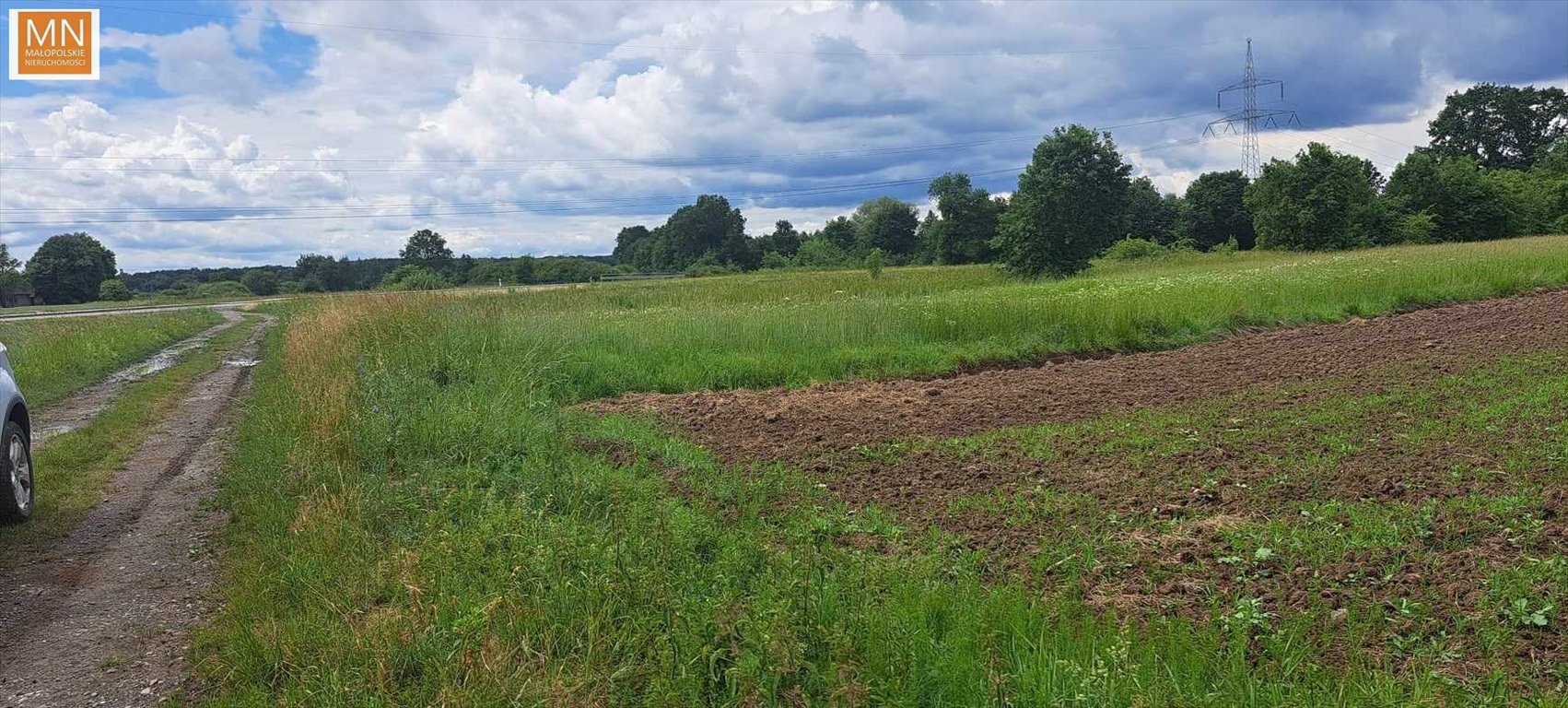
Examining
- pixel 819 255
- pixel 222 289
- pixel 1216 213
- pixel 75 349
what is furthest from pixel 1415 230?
pixel 222 289

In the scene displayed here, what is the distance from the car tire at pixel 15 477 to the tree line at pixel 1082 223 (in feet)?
52.6

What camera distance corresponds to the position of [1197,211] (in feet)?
254

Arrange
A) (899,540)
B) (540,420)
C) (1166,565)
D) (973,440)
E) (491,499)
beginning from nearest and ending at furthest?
(1166,565) → (899,540) → (491,499) → (973,440) → (540,420)

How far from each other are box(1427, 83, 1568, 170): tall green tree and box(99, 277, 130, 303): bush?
389 feet

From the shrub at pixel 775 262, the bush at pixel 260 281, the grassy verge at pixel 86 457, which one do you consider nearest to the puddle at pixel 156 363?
the grassy verge at pixel 86 457

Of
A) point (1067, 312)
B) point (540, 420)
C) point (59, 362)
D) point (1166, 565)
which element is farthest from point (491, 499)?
point (59, 362)

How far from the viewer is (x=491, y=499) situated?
5.52 meters

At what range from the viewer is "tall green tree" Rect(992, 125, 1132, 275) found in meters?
49.7

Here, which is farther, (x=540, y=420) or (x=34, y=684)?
(x=540, y=420)

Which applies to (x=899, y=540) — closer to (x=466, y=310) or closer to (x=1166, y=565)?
(x=1166, y=565)

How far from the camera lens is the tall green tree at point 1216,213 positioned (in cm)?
7556

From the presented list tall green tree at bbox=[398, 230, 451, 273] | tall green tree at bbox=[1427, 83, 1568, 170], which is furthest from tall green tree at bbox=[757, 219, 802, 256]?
tall green tree at bbox=[1427, 83, 1568, 170]

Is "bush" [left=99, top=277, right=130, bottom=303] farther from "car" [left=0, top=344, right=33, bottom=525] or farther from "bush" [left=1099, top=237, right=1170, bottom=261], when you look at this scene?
"car" [left=0, top=344, right=33, bottom=525]

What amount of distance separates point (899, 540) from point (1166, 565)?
1.42 m
